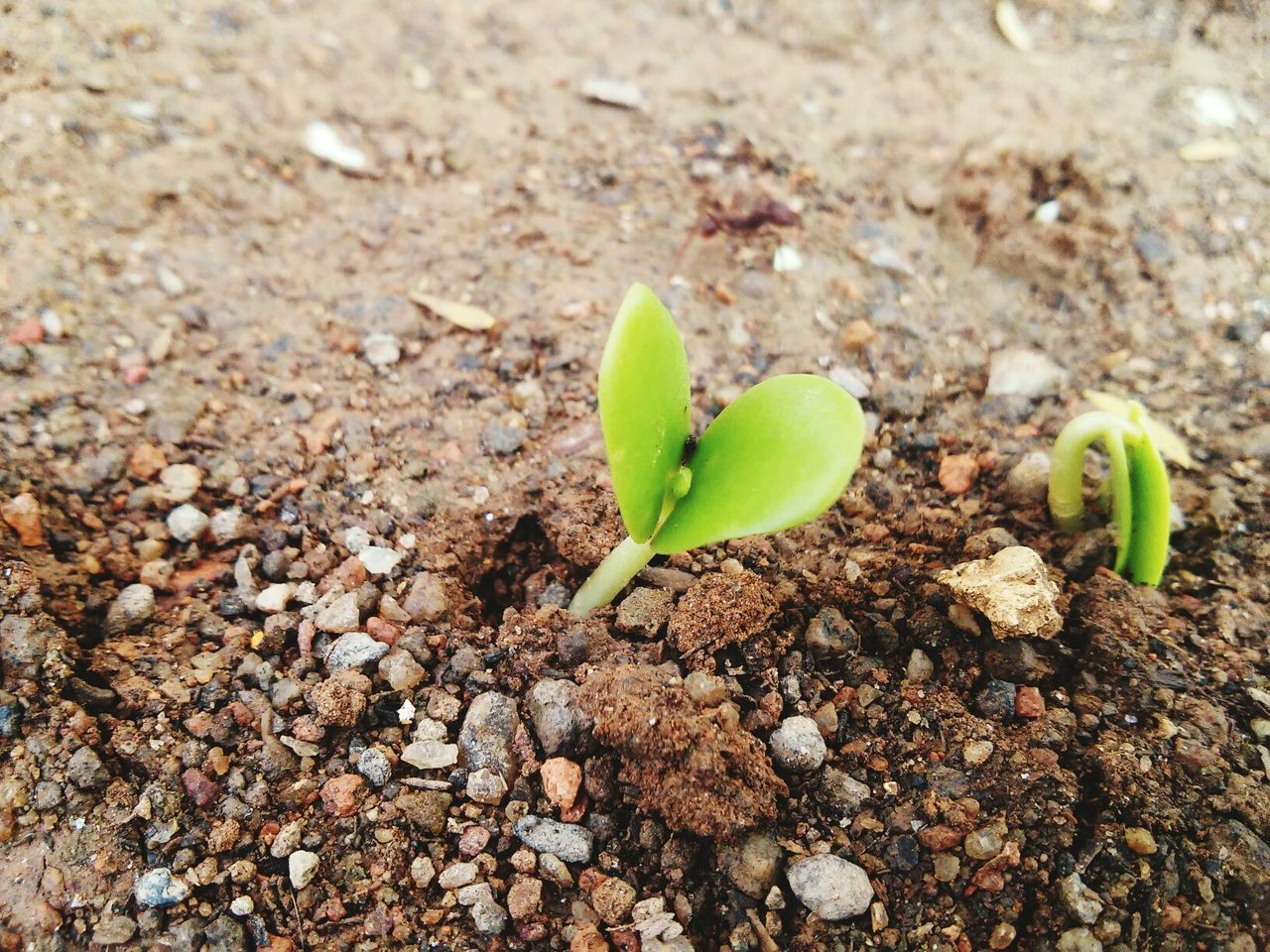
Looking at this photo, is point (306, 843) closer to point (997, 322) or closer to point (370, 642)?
point (370, 642)

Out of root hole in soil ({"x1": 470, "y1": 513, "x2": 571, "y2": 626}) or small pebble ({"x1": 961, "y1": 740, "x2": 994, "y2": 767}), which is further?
root hole in soil ({"x1": 470, "y1": 513, "x2": 571, "y2": 626})

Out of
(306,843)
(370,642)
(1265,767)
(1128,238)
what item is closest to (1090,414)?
(1265,767)

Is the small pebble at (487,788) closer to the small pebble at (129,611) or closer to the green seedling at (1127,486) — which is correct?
the small pebble at (129,611)

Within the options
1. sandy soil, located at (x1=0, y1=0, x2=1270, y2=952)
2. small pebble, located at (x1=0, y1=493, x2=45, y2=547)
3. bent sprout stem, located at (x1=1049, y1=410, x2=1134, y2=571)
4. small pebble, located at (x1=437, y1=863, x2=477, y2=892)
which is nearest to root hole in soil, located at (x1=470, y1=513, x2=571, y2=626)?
sandy soil, located at (x1=0, y1=0, x2=1270, y2=952)

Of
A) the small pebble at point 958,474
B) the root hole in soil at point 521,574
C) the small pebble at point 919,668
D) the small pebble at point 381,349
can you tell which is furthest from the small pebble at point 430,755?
the small pebble at point 958,474

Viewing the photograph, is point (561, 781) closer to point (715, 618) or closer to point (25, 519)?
point (715, 618)

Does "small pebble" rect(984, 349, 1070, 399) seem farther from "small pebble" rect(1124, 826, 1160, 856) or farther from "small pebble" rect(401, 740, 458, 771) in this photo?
"small pebble" rect(401, 740, 458, 771)
